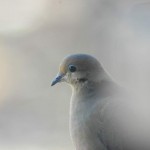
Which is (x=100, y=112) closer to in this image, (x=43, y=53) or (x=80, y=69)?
(x=80, y=69)

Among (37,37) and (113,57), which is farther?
(37,37)

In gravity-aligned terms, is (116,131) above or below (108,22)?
below

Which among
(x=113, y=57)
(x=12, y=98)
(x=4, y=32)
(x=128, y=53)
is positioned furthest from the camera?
(x=4, y=32)

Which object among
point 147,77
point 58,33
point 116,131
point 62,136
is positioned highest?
point 58,33

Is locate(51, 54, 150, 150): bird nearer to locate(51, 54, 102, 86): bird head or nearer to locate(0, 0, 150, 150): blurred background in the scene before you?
locate(51, 54, 102, 86): bird head

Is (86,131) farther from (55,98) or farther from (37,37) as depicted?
(37,37)

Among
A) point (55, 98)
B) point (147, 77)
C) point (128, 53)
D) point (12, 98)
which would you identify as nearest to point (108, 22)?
point (55, 98)

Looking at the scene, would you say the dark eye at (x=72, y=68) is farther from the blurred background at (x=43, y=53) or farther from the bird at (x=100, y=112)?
the blurred background at (x=43, y=53)
